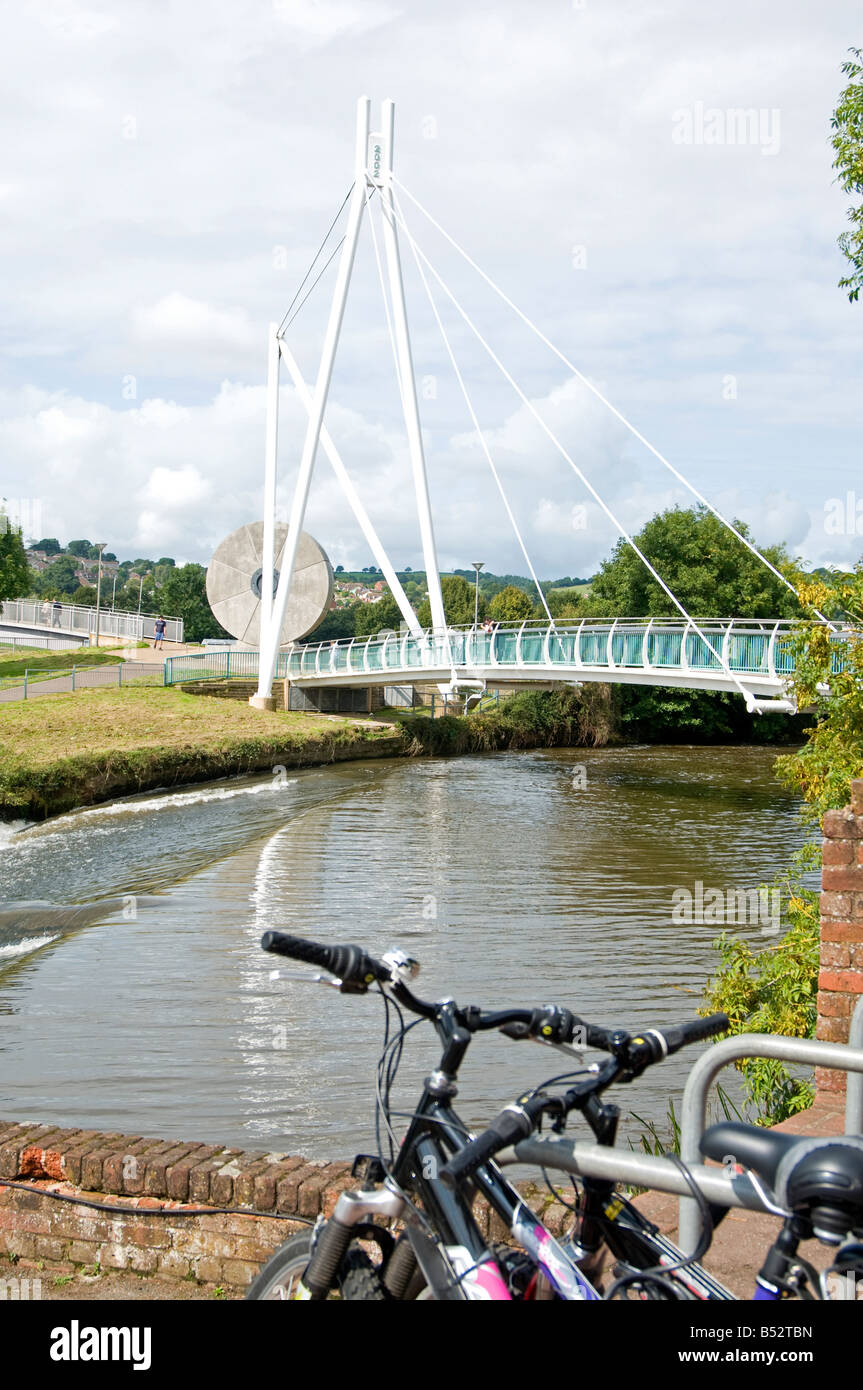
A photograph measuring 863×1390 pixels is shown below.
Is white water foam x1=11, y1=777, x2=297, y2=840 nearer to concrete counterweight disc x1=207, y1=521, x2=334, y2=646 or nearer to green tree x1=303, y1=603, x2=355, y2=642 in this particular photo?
concrete counterweight disc x1=207, y1=521, x2=334, y2=646

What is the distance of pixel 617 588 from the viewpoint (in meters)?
48.4

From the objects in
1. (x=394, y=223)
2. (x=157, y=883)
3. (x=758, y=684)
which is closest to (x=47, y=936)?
(x=157, y=883)

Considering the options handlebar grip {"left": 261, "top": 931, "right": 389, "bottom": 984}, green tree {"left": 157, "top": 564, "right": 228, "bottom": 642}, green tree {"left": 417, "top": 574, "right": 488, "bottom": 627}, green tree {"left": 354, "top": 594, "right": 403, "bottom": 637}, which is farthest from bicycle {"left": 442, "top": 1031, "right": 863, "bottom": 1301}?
green tree {"left": 354, "top": 594, "right": 403, "bottom": 637}

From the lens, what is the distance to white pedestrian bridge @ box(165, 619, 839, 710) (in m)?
25.3

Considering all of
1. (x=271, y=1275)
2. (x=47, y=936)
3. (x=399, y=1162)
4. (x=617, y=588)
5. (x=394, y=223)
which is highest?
(x=394, y=223)

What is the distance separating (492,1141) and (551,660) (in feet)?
97.3

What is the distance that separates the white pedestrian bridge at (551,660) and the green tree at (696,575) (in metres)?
1.83

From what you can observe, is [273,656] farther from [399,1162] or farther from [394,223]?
[399,1162]

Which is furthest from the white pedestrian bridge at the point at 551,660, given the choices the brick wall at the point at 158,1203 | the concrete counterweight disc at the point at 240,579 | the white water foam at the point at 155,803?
the brick wall at the point at 158,1203

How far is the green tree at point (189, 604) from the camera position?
107m

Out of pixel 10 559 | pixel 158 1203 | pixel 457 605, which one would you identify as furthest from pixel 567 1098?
pixel 457 605

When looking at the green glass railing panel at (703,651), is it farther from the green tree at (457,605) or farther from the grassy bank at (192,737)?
the green tree at (457,605)

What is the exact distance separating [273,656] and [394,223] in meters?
14.2

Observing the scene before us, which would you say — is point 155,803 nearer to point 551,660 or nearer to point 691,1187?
point 551,660
